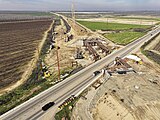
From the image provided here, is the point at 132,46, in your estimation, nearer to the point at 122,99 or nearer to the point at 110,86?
the point at 110,86

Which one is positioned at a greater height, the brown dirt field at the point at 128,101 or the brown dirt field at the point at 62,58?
the brown dirt field at the point at 128,101

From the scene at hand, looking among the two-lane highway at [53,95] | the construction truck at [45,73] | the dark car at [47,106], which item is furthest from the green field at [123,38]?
the dark car at [47,106]

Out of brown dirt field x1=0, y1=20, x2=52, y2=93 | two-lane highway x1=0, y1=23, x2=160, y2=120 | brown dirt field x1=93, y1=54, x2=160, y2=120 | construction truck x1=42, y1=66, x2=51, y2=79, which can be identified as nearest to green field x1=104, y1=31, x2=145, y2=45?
brown dirt field x1=0, y1=20, x2=52, y2=93

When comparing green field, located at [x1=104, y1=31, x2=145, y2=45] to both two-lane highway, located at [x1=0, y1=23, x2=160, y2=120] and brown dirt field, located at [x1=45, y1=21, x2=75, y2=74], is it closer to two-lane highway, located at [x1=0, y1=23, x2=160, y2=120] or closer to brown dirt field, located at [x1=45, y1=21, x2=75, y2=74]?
brown dirt field, located at [x1=45, y1=21, x2=75, y2=74]

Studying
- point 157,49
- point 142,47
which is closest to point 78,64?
point 142,47

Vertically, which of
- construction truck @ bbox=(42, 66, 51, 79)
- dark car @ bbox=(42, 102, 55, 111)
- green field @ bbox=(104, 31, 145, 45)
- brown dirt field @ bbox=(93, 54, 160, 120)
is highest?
brown dirt field @ bbox=(93, 54, 160, 120)

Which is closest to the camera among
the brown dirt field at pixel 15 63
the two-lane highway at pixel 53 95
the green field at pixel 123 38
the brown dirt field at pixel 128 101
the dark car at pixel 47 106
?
the brown dirt field at pixel 128 101

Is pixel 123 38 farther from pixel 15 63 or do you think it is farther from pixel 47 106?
pixel 47 106

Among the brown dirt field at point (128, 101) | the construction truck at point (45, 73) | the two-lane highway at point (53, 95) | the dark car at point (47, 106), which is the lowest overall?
the construction truck at point (45, 73)

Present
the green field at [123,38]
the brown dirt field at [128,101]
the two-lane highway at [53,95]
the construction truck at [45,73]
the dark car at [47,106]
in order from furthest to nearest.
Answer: the green field at [123,38], the construction truck at [45,73], the dark car at [47,106], the two-lane highway at [53,95], the brown dirt field at [128,101]

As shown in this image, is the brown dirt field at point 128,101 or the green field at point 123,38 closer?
the brown dirt field at point 128,101

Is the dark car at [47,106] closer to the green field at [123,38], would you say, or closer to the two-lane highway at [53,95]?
the two-lane highway at [53,95]
